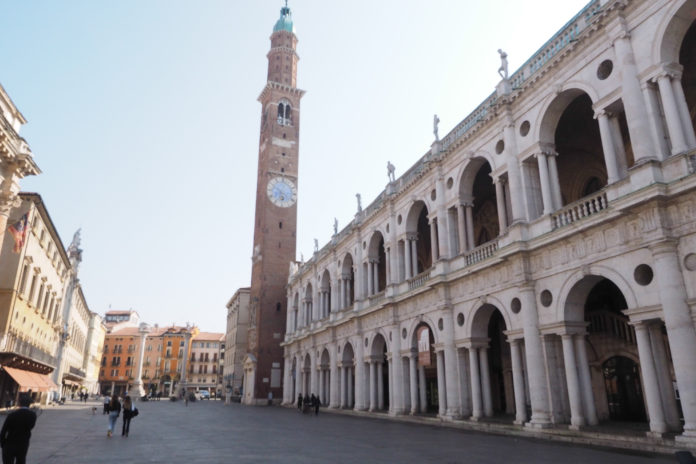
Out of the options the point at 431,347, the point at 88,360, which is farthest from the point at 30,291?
the point at 88,360

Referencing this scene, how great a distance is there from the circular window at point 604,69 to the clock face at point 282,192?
43750 millimetres

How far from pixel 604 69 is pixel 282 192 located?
44238mm

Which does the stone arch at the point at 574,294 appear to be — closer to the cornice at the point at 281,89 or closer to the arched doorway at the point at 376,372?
the arched doorway at the point at 376,372

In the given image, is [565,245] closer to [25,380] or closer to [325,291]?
[325,291]

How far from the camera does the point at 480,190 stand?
29.4 m

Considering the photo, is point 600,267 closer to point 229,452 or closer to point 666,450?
point 666,450

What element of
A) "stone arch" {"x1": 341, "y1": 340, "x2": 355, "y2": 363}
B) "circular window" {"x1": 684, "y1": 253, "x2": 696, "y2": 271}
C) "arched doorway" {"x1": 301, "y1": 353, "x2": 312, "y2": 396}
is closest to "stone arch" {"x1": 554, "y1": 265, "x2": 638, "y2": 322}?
"circular window" {"x1": 684, "y1": 253, "x2": 696, "y2": 271}

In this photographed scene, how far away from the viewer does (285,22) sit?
67.7 m

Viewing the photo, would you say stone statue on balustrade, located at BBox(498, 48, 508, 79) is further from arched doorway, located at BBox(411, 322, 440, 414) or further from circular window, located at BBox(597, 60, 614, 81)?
arched doorway, located at BBox(411, 322, 440, 414)

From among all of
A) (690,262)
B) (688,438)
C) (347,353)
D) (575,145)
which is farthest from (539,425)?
(347,353)

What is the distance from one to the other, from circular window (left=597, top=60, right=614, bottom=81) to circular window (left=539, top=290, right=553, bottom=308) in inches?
302

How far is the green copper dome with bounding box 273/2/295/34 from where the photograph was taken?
67250 millimetres

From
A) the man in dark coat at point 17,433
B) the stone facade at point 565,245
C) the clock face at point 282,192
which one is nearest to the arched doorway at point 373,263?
the stone facade at point 565,245

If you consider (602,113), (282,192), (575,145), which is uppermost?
(282,192)
